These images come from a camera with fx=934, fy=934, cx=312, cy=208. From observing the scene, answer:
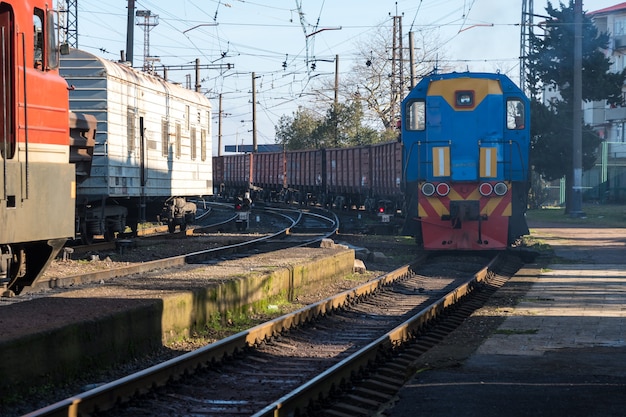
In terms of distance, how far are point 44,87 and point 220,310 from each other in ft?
10.7

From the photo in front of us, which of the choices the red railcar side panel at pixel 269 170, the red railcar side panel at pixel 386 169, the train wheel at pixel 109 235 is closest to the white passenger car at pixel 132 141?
the train wheel at pixel 109 235

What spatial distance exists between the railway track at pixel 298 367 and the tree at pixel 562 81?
28.7 metres

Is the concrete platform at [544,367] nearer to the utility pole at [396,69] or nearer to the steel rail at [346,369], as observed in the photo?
the steel rail at [346,369]

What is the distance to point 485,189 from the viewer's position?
61.1 feet

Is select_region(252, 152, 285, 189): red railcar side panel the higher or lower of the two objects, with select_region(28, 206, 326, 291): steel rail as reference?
→ higher

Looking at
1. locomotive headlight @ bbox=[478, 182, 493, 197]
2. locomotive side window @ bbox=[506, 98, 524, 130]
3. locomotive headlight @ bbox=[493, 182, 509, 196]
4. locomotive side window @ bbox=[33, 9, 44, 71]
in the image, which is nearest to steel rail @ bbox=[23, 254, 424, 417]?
locomotive side window @ bbox=[33, 9, 44, 71]

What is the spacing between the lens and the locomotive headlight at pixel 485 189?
18.6 meters

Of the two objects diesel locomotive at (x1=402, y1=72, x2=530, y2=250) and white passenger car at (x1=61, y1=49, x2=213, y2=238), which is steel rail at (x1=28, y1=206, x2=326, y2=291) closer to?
white passenger car at (x1=61, y1=49, x2=213, y2=238)

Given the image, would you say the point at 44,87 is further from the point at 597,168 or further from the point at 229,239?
the point at 597,168

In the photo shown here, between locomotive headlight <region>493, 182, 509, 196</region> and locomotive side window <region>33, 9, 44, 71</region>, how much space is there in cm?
1125

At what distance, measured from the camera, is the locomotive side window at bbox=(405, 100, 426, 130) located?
63.4ft

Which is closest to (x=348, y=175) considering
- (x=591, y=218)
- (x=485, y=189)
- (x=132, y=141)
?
(x=591, y=218)

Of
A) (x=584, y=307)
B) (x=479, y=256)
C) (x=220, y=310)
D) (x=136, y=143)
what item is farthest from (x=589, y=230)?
(x=220, y=310)

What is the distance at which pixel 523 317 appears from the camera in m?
11.4
